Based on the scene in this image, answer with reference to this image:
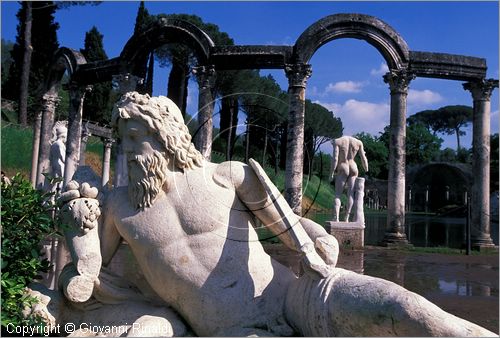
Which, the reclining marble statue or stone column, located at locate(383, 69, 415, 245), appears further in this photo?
stone column, located at locate(383, 69, 415, 245)

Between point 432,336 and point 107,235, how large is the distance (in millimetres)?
1722

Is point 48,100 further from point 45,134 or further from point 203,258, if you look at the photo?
point 203,258

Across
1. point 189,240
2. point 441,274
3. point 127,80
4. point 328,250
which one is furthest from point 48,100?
point 328,250

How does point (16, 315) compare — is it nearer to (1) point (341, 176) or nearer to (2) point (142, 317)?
(2) point (142, 317)

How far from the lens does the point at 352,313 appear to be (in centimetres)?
213

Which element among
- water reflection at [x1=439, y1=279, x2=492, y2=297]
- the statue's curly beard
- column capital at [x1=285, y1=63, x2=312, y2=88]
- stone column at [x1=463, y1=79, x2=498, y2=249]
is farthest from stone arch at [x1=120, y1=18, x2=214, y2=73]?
the statue's curly beard

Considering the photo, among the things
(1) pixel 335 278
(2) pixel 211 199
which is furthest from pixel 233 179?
(1) pixel 335 278

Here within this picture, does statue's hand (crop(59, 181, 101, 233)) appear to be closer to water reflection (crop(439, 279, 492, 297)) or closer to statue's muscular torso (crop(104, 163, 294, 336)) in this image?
statue's muscular torso (crop(104, 163, 294, 336))

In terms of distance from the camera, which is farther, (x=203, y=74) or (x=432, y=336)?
(x=203, y=74)

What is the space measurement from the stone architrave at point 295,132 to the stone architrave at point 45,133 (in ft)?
31.1

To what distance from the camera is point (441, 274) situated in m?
8.16

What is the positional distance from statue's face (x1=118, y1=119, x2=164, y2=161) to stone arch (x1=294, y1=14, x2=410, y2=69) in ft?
38.5

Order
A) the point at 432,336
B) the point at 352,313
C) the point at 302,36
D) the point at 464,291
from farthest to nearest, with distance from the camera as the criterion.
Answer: the point at 302,36
the point at 464,291
the point at 352,313
the point at 432,336

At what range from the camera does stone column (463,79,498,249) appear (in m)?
14.0
